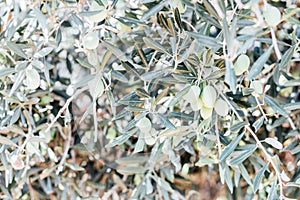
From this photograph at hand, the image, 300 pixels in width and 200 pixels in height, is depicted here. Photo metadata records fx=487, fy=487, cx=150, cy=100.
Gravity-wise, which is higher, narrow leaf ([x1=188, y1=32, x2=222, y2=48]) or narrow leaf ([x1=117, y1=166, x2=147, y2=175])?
narrow leaf ([x1=188, y1=32, x2=222, y2=48])

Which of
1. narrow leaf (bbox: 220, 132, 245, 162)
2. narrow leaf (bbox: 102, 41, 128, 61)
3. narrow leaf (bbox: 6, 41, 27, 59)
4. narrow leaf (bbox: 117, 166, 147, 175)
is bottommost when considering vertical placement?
narrow leaf (bbox: 117, 166, 147, 175)

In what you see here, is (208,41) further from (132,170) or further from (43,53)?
(132,170)

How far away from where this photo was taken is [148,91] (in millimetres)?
585

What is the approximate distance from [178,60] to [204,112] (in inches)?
2.5

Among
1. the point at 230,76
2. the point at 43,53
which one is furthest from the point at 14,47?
the point at 230,76

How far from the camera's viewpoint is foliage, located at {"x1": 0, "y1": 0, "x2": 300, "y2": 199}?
0.53 meters

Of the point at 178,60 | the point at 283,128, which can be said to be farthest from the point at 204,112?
the point at 283,128

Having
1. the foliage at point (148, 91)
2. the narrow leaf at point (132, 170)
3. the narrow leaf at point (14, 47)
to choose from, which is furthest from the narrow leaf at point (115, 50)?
the narrow leaf at point (132, 170)

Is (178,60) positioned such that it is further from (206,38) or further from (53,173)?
(53,173)

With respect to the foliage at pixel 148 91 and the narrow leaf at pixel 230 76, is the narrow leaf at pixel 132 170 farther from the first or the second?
the narrow leaf at pixel 230 76

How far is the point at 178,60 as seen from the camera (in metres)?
0.53

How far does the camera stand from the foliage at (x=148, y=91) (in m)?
0.53

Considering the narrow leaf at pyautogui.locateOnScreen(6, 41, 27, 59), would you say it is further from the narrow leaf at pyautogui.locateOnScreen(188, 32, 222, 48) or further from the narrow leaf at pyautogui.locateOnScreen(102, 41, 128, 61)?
the narrow leaf at pyautogui.locateOnScreen(188, 32, 222, 48)

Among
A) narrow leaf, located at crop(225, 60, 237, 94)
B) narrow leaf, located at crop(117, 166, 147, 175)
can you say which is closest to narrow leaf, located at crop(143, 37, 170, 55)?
narrow leaf, located at crop(225, 60, 237, 94)
